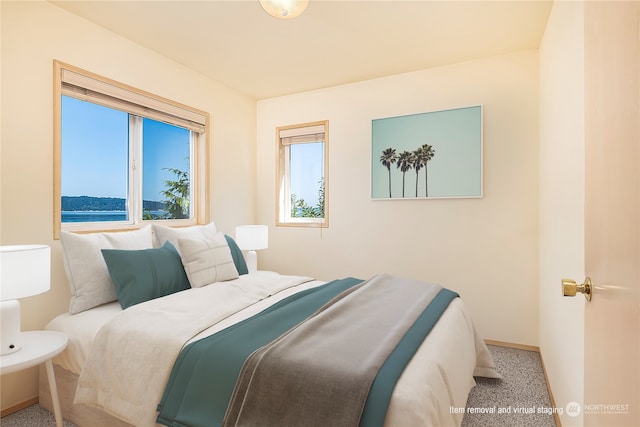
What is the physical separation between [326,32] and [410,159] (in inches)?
56.2

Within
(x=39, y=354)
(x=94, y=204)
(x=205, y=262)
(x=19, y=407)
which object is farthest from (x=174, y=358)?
(x=94, y=204)

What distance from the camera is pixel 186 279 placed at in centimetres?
248

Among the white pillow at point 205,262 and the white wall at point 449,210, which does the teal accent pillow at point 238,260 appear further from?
the white wall at point 449,210

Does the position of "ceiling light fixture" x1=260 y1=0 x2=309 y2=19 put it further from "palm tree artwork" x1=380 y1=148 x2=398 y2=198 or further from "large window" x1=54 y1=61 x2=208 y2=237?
"palm tree artwork" x1=380 y1=148 x2=398 y2=198

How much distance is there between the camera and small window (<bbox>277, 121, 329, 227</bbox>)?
3.96 meters

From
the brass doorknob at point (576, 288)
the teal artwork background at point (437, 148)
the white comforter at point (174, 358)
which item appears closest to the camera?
the brass doorknob at point (576, 288)

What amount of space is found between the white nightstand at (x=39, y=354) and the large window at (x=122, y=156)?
76 cm

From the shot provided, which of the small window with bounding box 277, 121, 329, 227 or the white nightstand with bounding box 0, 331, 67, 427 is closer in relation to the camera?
the white nightstand with bounding box 0, 331, 67, 427

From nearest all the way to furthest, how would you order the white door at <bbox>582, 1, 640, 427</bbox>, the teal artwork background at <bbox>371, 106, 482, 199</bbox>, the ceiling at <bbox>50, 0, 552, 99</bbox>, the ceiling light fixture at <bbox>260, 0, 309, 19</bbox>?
the white door at <bbox>582, 1, 640, 427</bbox>
the ceiling light fixture at <bbox>260, 0, 309, 19</bbox>
the ceiling at <bbox>50, 0, 552, 99</bbox>
the teal artwork background at <bbox>371, 106, 482, 199</bbox>

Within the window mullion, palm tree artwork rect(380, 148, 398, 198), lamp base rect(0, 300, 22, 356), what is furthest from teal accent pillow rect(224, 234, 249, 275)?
palm tree artwork rect(380, 148, 398, 198)

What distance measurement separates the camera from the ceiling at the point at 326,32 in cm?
236

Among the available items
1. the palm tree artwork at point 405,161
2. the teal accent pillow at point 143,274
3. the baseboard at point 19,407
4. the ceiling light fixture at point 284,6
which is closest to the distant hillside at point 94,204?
the teal accent pillow at point 143,274

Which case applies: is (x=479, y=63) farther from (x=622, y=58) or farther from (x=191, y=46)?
(x=622, y=58)

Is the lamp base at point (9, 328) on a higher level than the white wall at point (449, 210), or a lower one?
lower
